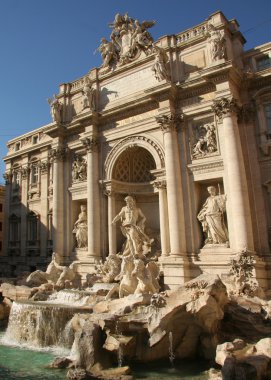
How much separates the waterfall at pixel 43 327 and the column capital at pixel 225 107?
1022 centimetres

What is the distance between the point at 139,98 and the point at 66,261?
1002 cm

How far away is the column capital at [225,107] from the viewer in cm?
1566

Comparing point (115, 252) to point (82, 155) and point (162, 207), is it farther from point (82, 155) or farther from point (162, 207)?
point (82, 155)

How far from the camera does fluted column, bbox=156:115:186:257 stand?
52.6 feet

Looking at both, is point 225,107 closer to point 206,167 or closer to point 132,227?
point 206,167

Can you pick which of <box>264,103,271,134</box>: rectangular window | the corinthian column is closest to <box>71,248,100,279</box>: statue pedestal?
the corinthian column

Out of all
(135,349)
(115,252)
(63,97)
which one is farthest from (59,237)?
(135,349)

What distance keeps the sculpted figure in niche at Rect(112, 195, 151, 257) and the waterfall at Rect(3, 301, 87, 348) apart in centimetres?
615

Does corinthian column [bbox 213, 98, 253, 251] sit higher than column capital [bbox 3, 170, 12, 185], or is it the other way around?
column capital [bbox 3, 170, 12, 185]

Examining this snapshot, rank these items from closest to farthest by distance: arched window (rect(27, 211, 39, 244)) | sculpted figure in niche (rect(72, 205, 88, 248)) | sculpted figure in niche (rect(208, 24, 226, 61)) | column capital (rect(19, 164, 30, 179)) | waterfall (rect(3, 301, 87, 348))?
waterfall (rect(3, 301, 87, 348))
sculpted figure in niche (rect(208, 24, 226, 61))
sculpted figure in niche (rect(72, 205, 88, 248))
arched window (rect(27, 211, 39, 244))
column capital (rect(19, 164, 30, 179))

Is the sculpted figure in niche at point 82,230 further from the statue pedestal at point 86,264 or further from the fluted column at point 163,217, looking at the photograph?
the fluted column at point 163,217

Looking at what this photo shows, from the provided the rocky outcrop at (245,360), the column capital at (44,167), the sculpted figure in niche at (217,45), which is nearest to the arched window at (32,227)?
the column capital at (44,167)

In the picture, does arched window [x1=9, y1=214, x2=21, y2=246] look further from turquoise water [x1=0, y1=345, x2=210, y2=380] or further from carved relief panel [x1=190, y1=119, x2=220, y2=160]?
turquoise water [x1=0, y1=345, x2=210, y2=380]

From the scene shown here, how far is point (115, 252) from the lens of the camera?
18922 millimetres
